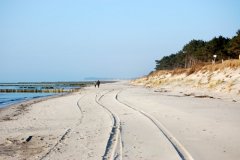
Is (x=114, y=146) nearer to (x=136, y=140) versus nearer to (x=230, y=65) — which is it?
(x=136, y=140)

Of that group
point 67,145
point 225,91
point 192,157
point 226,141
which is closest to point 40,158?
point 67,145

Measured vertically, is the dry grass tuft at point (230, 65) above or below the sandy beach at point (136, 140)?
above

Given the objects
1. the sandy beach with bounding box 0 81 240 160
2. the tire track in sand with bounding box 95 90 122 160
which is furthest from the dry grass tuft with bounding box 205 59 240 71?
the tire track in sand with bounding box 95 90 122 160

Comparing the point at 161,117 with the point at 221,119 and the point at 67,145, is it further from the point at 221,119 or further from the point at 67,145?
the point at 67,145

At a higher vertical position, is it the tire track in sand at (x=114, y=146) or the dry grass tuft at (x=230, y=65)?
the dry grass tuft at (x=230, y=65)

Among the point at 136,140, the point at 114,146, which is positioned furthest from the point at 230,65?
the point at 114,146

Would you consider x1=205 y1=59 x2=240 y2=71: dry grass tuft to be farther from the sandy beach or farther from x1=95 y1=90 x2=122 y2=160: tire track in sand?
x1=95 y1=90 x2=122 y2=160: tire track in sand

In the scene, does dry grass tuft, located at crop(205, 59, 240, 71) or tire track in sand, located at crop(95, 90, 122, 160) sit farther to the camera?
dry grass tuft, located at crop(205, 59, 240, 71)

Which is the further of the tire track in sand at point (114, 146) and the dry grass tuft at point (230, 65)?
the dry grass tuft at point (230, 65)

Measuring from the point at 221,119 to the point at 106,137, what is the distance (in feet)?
13.5

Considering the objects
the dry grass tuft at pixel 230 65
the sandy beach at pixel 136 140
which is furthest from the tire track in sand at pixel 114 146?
the dry grass tuft at pixel 230 65

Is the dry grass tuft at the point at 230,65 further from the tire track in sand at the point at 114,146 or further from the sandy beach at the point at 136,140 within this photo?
the tire track in sand at the point at 114,146

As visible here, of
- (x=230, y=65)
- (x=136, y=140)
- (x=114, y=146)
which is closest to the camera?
(x=114, y=146)

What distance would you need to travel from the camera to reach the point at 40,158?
15.0 feet
